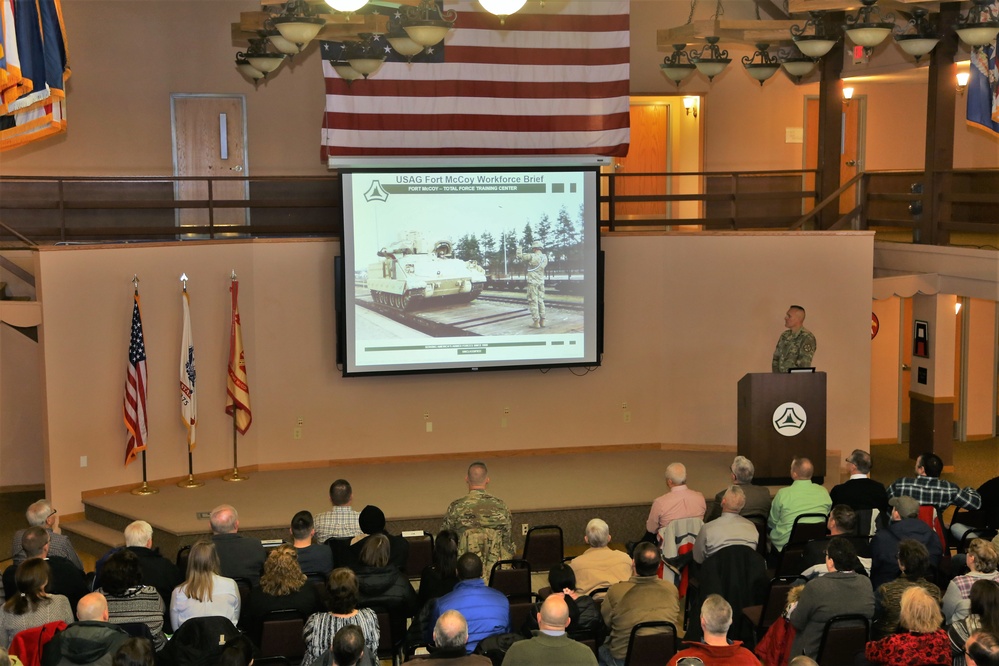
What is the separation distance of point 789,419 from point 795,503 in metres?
2.51

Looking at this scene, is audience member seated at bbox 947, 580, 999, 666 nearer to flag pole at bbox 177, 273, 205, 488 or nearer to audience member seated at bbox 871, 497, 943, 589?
audience member seated at bbox 871, 497, 943, 589

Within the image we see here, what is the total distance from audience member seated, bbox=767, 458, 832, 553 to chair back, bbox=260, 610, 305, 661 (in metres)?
3.48

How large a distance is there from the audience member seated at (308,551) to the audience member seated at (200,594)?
0.71 metres

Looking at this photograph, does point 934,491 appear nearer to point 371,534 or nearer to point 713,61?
point 371,534

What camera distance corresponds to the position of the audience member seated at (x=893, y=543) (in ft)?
20.6

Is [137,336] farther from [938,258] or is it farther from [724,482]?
[938,258]

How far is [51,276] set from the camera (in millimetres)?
9781

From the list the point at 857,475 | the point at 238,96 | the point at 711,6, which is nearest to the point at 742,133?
the point at 711,6

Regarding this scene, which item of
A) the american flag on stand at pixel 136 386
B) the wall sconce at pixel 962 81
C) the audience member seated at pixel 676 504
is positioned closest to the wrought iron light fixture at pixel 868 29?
the audience member seated at pixel 676 504

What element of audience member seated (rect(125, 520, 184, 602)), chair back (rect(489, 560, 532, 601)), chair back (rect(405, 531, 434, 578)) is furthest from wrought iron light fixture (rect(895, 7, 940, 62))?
audience member seated (rect(125, 520, 184, 602))

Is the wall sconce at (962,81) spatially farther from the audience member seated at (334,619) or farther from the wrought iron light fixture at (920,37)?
the audience member seated at (334,619)

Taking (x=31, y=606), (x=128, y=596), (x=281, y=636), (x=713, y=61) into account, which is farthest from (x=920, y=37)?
(x=31, y=606)

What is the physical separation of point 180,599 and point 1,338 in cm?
741

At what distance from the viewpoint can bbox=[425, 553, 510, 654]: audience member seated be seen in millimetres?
5480
